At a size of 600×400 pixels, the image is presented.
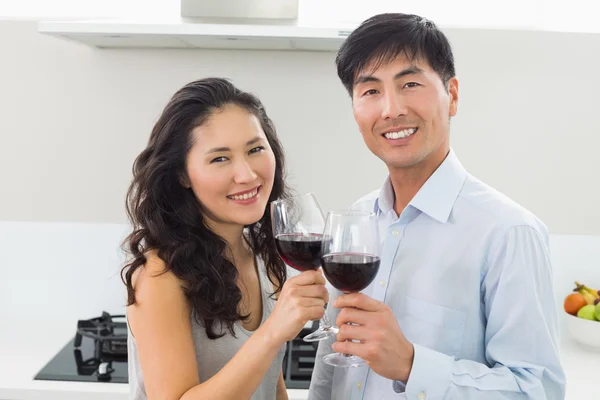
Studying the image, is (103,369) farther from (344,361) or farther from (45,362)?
(344,361)

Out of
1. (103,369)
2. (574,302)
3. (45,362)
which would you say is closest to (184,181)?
(103,369)

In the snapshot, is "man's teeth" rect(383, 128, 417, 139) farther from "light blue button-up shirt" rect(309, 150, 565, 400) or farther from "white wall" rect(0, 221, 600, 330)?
"white wall" rect(0, 221, 600, 330)

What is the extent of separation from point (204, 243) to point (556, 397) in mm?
812

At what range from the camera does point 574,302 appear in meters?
2.38

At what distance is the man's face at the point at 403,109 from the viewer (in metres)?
1.33

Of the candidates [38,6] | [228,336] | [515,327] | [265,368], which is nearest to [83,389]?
[228,336]

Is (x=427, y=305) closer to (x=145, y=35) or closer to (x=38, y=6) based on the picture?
(x=145, y=35)

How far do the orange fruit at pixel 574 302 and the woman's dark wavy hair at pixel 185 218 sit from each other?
148 cm

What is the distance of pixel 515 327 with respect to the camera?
1173mm

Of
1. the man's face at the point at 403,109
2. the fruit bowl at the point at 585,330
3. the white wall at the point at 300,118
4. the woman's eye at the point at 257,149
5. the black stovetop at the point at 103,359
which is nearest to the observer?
the man's face at the point at 403,109

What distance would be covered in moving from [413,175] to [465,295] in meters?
0.30

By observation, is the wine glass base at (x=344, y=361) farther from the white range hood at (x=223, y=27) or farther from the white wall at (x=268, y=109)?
the white wall at (x=268, y=109)

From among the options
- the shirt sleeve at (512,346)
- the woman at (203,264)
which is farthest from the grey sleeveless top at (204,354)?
the shirt sleeve at (512,346)

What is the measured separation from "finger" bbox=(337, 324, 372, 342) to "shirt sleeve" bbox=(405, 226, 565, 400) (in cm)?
11
